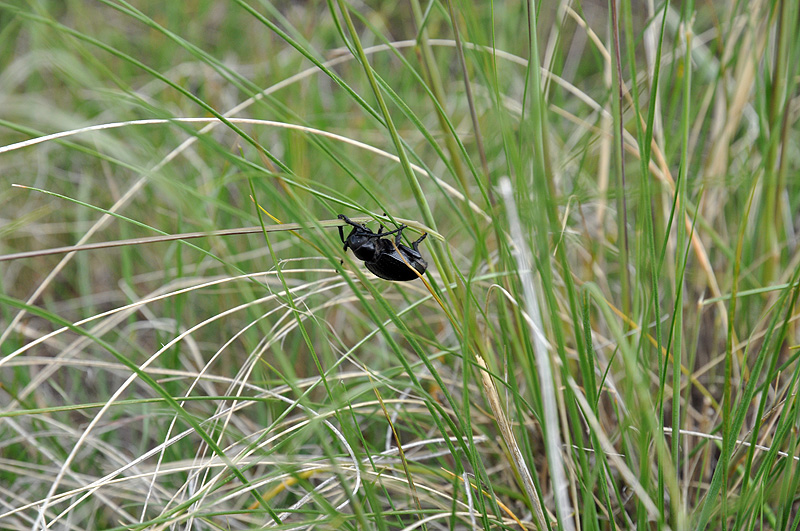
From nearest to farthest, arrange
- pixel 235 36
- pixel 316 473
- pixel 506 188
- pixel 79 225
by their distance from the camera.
Answer: pixel 506 188, pixel 316 473, pixel 79 225, pixel 235 36

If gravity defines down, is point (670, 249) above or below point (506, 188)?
below

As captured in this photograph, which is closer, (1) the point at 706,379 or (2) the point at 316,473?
(2) the point at 316,473

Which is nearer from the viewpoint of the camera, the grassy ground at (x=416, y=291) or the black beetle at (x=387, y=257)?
the grassy ground at (x=416, y=291)

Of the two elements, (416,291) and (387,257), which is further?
(416,291)

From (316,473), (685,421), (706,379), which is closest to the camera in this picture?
(685,421)

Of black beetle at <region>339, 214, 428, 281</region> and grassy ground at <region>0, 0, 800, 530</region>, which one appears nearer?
grassy ground at <region>0, 0, 800, 530</region>

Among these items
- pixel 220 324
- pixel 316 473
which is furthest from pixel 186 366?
pixel 316 473

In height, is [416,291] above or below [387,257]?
below

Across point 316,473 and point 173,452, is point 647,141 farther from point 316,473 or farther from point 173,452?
point 173,452
